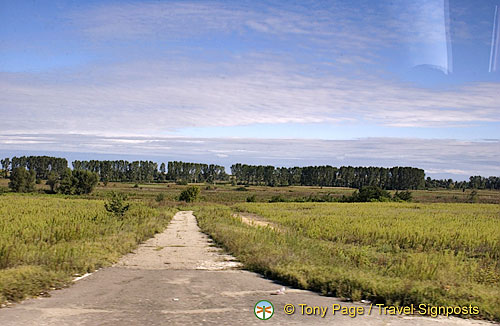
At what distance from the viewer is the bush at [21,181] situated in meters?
103

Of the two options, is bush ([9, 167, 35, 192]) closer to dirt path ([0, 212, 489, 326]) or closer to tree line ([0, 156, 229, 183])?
tree line ([0, 156, 229, 183])

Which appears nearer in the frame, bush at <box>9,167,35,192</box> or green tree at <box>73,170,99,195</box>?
green tree at <box>73,170,99,195</box>

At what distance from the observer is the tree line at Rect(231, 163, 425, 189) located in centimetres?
17012

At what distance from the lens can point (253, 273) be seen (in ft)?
38.0

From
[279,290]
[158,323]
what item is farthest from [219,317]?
[279,290]

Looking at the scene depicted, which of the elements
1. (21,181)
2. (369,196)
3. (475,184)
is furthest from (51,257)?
(475,184)

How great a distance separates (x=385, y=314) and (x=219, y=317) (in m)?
2.81

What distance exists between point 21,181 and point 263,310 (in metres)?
110

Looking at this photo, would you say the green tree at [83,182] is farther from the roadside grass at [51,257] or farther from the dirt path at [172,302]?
the dirt path at [172,302]

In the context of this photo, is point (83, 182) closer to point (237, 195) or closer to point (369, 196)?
point (237, 195)

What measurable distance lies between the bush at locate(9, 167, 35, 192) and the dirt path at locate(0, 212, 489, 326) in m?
104

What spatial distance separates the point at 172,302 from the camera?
787 cm

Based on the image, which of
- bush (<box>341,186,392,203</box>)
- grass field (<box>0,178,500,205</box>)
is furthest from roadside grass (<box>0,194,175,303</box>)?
bush (<box>341,186,392,203</box>)

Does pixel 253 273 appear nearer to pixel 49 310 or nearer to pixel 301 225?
pixel 49 310
